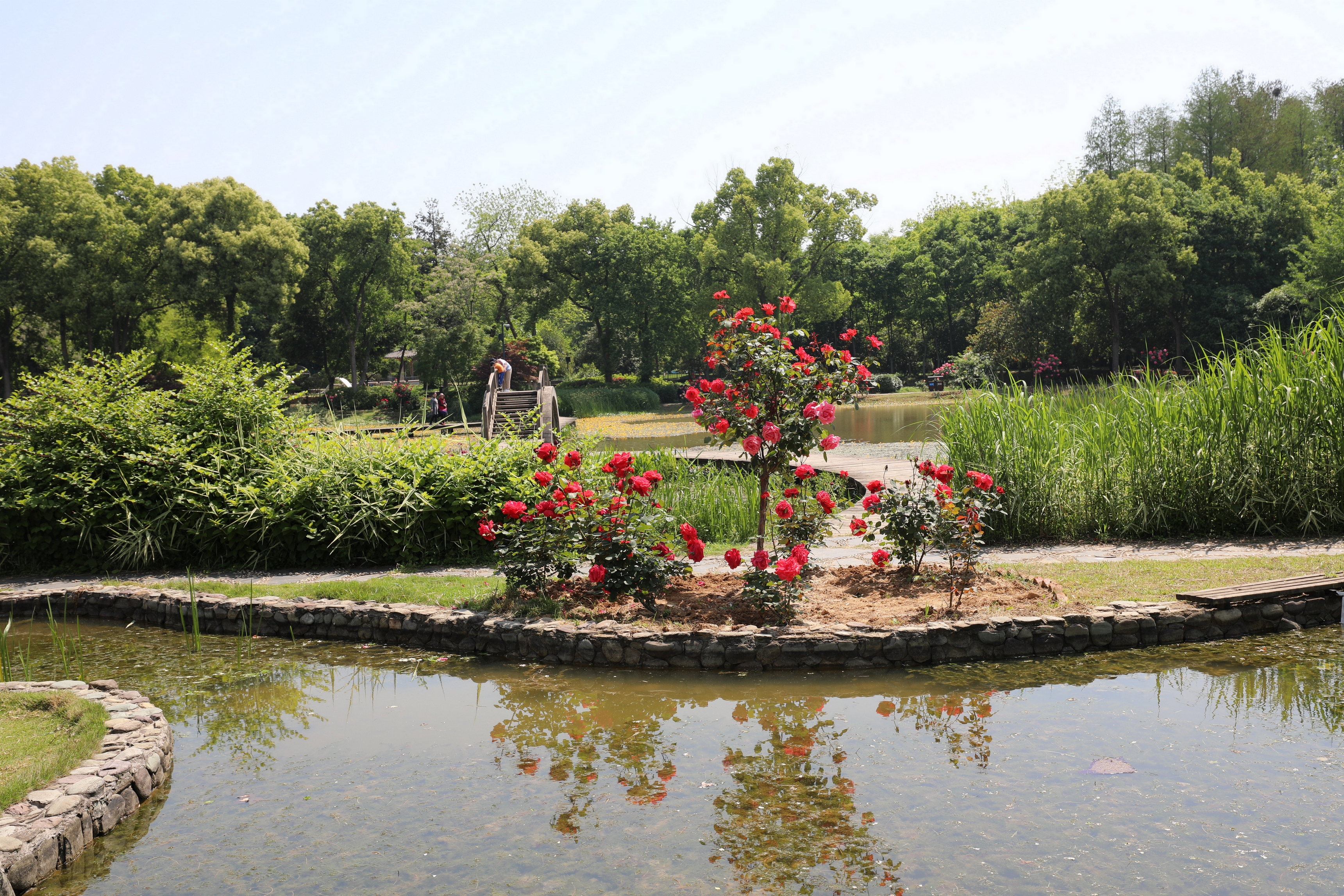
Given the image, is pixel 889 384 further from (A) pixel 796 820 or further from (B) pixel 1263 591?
(A) pixel 796 820

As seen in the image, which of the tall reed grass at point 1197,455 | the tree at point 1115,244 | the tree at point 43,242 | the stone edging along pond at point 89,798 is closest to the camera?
the stone edging along pond at point 89,798

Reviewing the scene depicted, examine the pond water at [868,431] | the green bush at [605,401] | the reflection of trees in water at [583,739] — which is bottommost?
the reflection of trees in water at [583,739]

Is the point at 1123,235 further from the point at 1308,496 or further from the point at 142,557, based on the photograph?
the point at 142,557

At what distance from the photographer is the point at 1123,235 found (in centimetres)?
3759

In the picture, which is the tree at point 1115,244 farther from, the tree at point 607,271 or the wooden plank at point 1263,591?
the wooden plank at point 1263,591

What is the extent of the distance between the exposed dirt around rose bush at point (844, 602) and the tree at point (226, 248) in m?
36.7

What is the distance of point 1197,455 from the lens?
29.5ft

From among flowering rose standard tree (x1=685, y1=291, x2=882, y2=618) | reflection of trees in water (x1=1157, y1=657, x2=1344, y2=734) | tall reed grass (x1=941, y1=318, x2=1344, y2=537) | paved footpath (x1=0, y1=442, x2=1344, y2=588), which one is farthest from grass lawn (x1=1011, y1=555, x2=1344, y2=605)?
flowering rose standard tree (x1=685, y1=291, x2=882, y2=618)

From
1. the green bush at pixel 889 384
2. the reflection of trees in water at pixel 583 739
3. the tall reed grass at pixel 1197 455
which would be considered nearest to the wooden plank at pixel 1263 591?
the tall reed grass at pixel 1197 455

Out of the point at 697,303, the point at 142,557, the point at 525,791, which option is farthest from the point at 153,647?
the point at 697,303

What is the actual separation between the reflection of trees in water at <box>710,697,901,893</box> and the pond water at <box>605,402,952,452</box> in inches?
564

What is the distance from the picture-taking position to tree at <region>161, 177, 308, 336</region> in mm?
37781

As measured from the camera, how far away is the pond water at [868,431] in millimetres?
23641

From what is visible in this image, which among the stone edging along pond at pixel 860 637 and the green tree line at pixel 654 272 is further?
the green tree line at pixel 654 272
